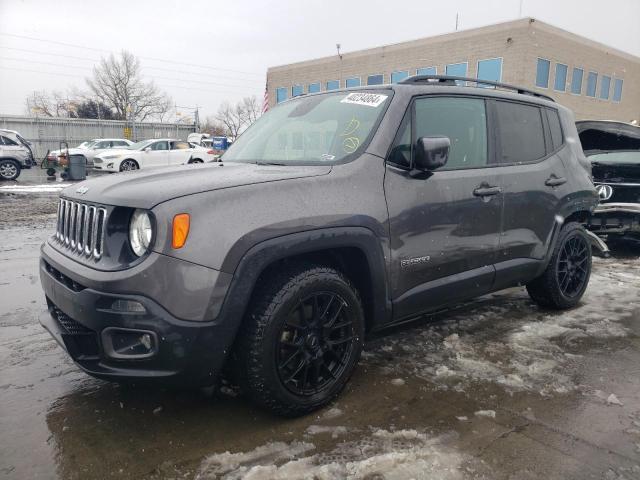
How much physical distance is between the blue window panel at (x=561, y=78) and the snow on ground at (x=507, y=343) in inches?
1056

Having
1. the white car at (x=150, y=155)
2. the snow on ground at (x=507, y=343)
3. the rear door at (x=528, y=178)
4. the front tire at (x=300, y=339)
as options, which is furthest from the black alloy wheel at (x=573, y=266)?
the white car at (x=150, y=155)

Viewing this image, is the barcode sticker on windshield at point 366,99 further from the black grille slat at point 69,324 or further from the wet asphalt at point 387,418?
the black grille slat at point 69,324

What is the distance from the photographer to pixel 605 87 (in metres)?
32.2

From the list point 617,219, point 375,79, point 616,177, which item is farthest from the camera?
point 375,79

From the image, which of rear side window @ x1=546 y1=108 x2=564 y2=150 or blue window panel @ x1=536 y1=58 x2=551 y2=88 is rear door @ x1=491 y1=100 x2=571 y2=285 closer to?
rear side window @ x1=546 y1=108 x2=564 y2=150

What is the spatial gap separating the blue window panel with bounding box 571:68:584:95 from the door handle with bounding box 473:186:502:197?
99.9 feet

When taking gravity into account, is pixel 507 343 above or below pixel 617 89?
below

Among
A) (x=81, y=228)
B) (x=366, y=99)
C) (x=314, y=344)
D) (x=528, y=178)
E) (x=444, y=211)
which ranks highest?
(x=366, y=99)

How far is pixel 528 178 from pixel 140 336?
306 centimetres

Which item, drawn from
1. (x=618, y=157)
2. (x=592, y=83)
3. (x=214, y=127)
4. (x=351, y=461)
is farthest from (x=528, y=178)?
(x=214, y=127)

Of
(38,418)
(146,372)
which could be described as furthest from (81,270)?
(38,418)

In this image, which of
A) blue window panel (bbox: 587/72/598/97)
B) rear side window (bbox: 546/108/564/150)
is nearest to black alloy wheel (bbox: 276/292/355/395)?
rear side window (bbox: 546/108/564/150)

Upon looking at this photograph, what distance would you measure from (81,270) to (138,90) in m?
60.6

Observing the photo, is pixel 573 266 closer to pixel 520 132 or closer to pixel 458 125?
pixel 520 132
